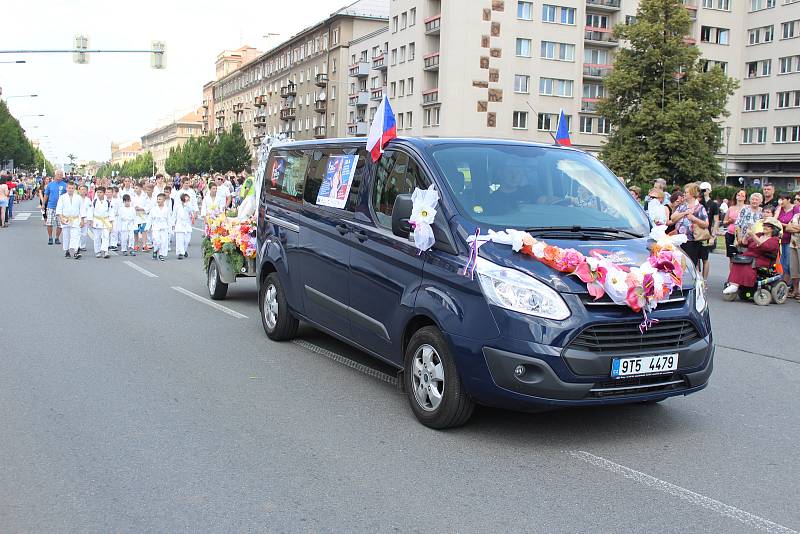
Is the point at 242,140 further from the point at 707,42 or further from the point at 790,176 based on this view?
the point at 790,176

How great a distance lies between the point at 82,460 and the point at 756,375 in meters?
6.15

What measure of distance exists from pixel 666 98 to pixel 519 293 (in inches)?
2080

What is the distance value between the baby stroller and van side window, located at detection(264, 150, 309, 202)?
8513 mm

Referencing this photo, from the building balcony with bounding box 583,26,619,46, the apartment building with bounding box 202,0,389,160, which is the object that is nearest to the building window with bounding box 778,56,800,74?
the building balcony with bounding box 583,26,619,46

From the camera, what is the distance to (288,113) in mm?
105188

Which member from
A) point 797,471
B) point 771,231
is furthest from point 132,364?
point 771,231

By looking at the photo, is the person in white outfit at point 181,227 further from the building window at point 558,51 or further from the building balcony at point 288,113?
the building balcony at point 288,113

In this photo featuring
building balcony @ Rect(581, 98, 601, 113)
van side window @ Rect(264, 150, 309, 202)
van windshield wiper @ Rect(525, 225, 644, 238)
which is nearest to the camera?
van windshield wiper @ Rect(525, 225, 644, 238)

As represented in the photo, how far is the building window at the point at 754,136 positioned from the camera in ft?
233

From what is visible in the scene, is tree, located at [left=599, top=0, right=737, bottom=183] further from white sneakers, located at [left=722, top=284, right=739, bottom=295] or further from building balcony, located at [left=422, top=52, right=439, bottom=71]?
white sneakers, located at [left=722, top=284, right=739, bottom=295]

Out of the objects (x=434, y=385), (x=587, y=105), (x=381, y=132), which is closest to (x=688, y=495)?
(x=434, y=385)

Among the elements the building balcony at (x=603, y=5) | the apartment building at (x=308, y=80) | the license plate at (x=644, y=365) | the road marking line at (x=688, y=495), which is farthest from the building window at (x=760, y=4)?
the road marking line at (x=688, y=495)

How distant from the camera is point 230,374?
771 centimetres

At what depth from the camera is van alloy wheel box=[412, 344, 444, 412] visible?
600cm
